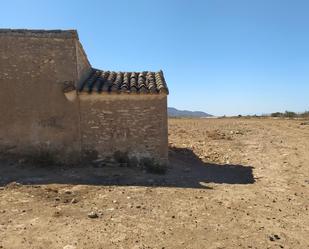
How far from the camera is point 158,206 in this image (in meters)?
7.72

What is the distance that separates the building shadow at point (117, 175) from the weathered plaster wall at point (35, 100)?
0.67 meters

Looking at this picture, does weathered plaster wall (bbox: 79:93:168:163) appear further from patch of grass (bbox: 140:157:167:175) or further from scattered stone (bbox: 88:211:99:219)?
scattered stone (bbox: 88:211:99:219)

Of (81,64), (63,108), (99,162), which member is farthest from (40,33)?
(99,162)

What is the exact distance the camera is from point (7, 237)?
240 inches

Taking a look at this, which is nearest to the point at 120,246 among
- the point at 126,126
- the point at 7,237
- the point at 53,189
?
the point at 7,237

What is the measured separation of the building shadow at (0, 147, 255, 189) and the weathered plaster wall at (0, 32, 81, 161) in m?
0.67

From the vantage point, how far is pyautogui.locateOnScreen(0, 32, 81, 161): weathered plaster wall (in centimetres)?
1113

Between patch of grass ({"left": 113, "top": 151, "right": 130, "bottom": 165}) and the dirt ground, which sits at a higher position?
patch of grass ({"left": 113, "top": 151, "right": 130, "bottom": 165})

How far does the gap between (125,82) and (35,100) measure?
2.63m

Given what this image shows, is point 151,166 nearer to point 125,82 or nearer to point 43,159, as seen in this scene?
point 125,82

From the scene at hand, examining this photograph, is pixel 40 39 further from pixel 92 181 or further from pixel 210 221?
pixel 210 221

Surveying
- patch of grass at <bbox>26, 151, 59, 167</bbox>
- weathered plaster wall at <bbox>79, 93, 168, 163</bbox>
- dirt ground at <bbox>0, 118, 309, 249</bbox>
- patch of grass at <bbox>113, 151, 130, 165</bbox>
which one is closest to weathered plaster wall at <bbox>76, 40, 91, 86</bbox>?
weathered plaster wall at <bbox>79, 93, 168, 163</bbox>

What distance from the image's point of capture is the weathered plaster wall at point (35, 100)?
11133 mm

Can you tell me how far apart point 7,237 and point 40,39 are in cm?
656
